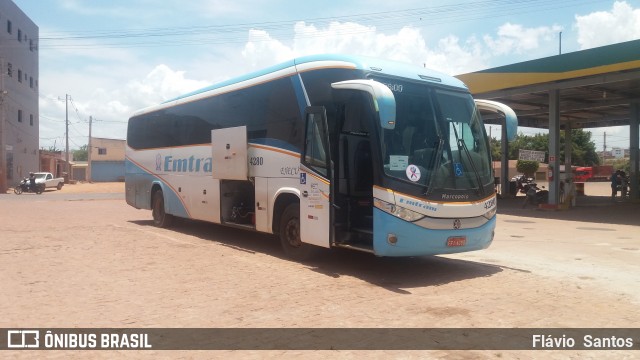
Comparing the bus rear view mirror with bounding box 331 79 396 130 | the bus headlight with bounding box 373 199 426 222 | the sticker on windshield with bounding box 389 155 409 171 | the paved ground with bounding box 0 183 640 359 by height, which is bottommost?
the paved ground with bounding box 0 183 640 359

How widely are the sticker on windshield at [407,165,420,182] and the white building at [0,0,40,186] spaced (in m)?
39.5

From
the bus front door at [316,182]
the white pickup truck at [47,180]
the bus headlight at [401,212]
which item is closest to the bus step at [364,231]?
the bus front door at [316,182]

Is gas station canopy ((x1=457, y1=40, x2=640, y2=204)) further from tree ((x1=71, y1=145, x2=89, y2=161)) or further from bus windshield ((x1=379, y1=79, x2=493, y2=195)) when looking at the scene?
tree ((x1=71, y1=145, x2=89, y2=161))

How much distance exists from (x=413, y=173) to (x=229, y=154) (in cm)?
460

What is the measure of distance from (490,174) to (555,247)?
15.0 ft

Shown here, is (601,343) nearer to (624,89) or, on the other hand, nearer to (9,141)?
(624,89)

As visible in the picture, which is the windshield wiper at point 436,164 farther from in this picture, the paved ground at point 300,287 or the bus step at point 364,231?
the paved ground at point 300,287

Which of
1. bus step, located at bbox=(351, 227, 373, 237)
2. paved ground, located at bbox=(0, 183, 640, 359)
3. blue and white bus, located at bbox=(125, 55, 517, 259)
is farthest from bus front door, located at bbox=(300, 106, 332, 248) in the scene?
paved ground, located at bbox=(0, 183, 640, 359)

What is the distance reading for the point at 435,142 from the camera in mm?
7492

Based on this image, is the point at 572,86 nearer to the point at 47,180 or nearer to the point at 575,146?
the point at 47,180

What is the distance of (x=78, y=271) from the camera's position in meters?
8.12

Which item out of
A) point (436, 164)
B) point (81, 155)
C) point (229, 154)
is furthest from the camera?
point (81, 155)

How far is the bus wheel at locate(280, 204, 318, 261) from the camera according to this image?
8.74 metres

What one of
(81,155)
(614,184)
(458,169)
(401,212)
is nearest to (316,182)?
(401,212)
